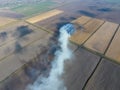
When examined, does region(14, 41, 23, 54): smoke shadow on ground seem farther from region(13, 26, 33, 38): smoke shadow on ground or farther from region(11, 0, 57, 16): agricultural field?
region(11, 0, 57, 16): agricultural field

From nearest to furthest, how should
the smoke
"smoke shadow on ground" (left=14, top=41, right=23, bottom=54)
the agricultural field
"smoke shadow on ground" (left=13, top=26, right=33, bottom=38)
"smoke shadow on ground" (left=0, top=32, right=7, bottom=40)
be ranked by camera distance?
the smoke < "smoke shadow on ground" (left=14, top=41, right=23, bottom=54) < "smoke shadow on ground" (left=0, top=32, right=7, bottom=40) < "smoke shadow on ground" (left=13, top=26, right=33, bottom=38) < the agricultural field

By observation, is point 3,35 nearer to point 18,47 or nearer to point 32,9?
point 18,47

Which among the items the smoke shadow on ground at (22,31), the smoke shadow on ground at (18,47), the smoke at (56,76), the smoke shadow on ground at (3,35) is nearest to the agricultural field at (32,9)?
the smoke shadow on ground at (22,31)

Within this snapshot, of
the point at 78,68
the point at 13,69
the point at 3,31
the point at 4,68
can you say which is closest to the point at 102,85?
the point at 78,68

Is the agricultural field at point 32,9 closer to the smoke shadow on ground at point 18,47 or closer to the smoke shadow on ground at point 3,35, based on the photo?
the smoke shadow on ground at point 3,35

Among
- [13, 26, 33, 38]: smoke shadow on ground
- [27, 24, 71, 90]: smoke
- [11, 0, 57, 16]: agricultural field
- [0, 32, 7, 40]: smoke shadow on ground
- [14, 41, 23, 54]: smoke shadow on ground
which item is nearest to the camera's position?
[27, 24, 71, 90]: smoke

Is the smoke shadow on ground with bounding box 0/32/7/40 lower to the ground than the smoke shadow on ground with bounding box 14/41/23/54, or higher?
lower

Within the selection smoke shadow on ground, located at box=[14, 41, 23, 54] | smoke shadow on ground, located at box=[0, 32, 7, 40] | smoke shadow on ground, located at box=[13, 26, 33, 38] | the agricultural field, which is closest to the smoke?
smoke shadow on ground, located at box=[14, 41, 23, 54]
